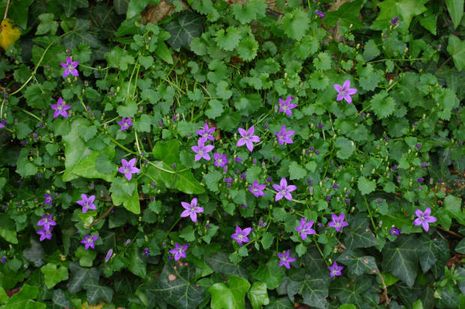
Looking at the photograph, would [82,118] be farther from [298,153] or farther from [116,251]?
[298,153]

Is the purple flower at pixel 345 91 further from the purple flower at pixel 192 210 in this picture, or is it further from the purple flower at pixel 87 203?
the purple flower at pixel 87 203

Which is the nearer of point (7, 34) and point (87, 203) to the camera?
point (87, 203)

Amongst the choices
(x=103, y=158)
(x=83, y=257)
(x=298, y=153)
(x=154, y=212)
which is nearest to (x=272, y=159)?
(x=298, y=153)

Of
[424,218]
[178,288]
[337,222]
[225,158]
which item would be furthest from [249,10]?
[178,288]

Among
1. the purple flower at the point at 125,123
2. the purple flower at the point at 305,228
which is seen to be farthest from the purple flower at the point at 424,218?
the purple flower at the point at 125,123

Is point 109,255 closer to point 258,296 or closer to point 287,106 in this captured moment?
point 258,296
